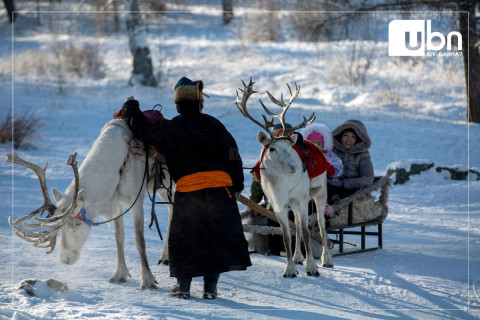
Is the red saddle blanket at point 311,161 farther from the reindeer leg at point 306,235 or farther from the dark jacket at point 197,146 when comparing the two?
the dark jacket at point 197,146

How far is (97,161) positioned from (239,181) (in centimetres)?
116

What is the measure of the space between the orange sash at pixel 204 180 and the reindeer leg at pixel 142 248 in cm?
64

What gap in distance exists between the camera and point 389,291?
558 centimetres

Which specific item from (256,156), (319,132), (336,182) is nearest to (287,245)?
(336,182)

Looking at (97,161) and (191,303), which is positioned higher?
(97,161)

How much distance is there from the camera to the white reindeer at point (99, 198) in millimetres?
5133

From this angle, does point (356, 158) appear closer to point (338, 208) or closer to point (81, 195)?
point (338, 208)

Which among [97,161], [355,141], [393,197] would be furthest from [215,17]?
[97,161]

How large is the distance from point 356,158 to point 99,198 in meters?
2.90

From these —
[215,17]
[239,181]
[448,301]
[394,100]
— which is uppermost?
[215,17]

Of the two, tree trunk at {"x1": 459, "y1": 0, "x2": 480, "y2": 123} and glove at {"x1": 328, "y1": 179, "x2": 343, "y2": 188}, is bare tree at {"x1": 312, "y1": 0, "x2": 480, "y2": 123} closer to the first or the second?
tree trunk at {"x1": 459, "y1": 0, "x2": 480, "y2": 123}

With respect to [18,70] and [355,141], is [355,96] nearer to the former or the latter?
[355,141]

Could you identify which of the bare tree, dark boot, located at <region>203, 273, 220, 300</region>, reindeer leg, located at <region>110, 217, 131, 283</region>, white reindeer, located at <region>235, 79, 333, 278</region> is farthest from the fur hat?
the bare tree

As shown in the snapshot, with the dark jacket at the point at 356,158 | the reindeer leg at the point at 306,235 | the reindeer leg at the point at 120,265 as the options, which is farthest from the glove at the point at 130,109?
the dark jacket at the point at 356,158
